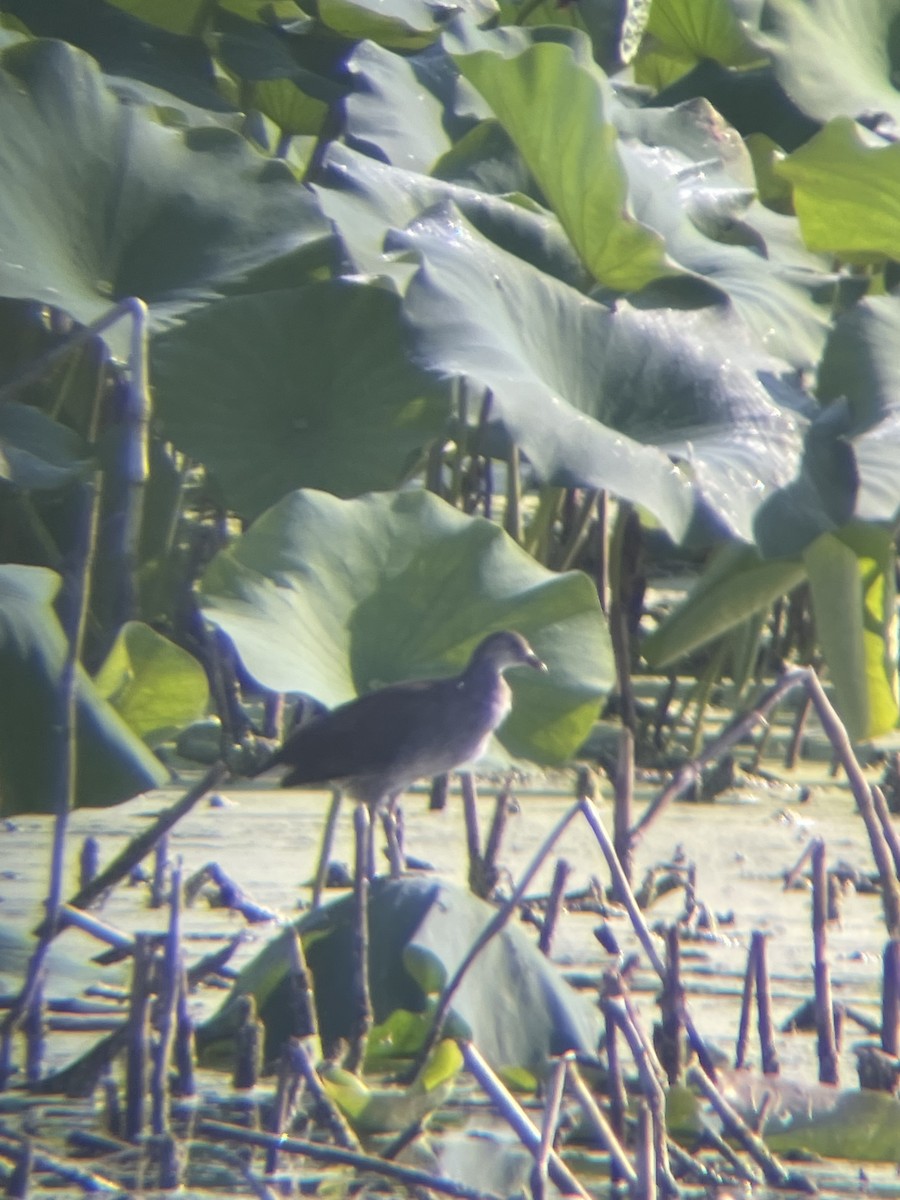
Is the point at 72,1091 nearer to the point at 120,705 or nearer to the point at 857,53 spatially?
the point at 120,705

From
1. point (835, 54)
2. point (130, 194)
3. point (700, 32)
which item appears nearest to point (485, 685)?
point (130, 194)

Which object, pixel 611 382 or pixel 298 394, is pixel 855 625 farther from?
pixel 298 394

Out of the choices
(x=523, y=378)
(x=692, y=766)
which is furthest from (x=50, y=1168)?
(x=523, y=378)

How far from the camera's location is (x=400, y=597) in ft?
10.0

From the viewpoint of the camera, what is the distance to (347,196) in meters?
3.52

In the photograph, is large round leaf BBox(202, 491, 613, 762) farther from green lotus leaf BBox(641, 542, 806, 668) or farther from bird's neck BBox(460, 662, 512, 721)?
green lotus leaf BBox(641, 542, 806, 668)

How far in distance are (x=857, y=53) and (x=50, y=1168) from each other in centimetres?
326

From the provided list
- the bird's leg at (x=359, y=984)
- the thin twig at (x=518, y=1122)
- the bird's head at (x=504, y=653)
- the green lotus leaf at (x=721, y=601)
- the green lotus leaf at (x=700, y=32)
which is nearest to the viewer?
the thin twig at (x=518, y=1122)

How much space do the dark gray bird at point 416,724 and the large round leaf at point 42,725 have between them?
1.41 ft

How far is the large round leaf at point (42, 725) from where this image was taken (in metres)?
2.67

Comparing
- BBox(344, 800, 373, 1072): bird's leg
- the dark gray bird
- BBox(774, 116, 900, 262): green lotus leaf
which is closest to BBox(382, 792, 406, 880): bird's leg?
the dark gray bird

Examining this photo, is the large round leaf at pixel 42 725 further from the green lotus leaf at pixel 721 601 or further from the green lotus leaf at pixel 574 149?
the green lotus leaf at pixel 721 601

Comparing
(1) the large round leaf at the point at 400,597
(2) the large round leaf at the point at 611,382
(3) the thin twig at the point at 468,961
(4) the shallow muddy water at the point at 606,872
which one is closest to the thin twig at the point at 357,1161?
(3) the thin twig at the point at 468,961

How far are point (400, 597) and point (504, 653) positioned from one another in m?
0.17
